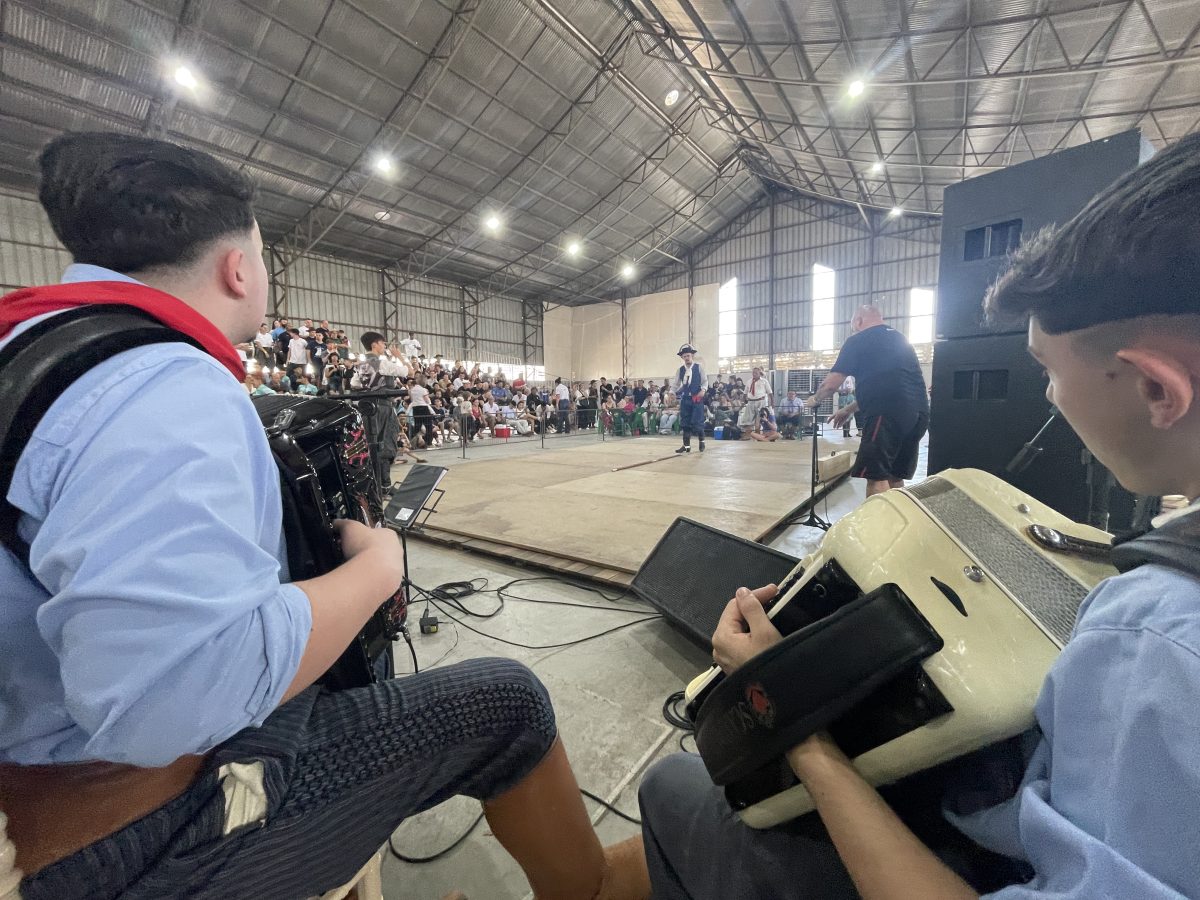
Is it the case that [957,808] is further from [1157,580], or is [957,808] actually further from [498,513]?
[498,513]

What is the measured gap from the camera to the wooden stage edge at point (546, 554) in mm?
2497

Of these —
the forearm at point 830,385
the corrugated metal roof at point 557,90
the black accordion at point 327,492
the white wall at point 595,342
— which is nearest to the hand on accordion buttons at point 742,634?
the black accordion at point 327,492

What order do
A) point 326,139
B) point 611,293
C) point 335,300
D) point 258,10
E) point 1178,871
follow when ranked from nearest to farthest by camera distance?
point 1178,871, point 258,10, point 326,139, point 335,300, point 611,293

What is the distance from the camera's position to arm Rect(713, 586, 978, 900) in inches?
17.3

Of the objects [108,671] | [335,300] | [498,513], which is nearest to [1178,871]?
[108,671]

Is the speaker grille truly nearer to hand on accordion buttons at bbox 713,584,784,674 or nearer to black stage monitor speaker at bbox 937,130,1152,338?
hand on accordion buttons at bbox 713,584,784,674

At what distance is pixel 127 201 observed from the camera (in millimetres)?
666

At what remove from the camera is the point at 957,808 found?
0.54 m

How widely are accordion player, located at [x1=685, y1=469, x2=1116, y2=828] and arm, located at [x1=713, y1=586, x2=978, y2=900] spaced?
28mm

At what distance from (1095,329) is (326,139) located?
12655 mm

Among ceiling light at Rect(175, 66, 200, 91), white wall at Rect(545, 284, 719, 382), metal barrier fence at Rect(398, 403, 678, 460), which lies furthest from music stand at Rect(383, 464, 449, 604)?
white wall at Rect(545, 284, 719, 382)

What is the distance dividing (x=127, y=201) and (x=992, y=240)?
3.60 meters

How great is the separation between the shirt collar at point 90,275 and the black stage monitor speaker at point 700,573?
1.68 m

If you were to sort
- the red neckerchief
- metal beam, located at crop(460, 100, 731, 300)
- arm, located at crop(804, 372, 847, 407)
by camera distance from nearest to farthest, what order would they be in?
the red neckerchief
arm, located at crop(804, 372, 847, 407)
metal beam, located at crop(460, 100, 731, 300)
